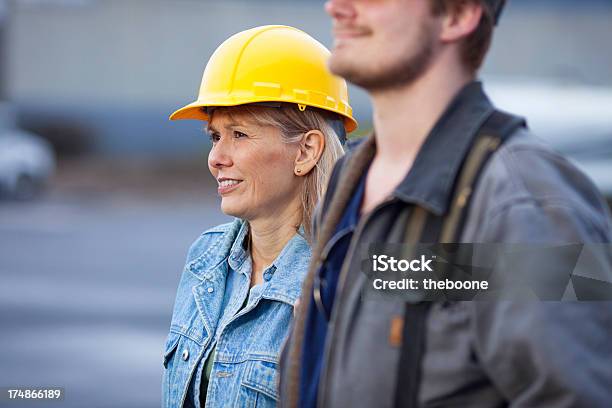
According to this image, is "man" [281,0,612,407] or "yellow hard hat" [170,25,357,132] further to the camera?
"yellow hard hat" [170,25,357,132]

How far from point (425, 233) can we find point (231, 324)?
1.23 meters

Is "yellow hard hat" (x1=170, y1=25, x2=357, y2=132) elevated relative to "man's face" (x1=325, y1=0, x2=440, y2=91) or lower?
elevated

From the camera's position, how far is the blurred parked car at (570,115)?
13.1 meters

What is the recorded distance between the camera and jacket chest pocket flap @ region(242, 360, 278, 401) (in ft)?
9.57

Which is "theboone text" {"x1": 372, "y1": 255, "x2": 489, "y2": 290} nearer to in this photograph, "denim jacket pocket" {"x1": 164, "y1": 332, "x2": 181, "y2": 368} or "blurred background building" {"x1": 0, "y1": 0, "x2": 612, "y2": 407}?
"denim jacket pocket" {"x1": 164, "y1": 332, "x2": 181, "y2": 368}

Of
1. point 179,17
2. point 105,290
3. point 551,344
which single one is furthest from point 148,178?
point 551,344

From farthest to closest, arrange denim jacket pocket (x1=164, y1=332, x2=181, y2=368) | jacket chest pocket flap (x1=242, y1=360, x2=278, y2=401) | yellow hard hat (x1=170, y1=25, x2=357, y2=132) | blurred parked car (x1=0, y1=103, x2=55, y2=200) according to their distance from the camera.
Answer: blurred parked car (x1=0, y1=103, x2=55, y2=200)
yellow hard hat (x1=170, y1=25, x2=357, y2=132)
denim jacket pocket (x1=164, y1=332, x2=181, y2=368)
jacket chest pocket flap (x1=242, y1=360, x2=278, y2=401)

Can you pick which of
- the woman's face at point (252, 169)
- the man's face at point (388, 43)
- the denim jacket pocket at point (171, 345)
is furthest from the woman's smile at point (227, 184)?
the man's face at point (388, 43)

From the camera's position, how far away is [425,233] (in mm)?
1944

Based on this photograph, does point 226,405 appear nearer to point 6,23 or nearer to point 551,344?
point 551,344

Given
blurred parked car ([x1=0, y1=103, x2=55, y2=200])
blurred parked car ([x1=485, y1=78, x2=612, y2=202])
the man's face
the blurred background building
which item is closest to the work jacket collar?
the man's face

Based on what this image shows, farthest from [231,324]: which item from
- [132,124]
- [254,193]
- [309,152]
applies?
[132,124]

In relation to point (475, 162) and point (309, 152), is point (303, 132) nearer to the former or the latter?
point (309, 152)

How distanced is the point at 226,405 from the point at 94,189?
70.3 feet
